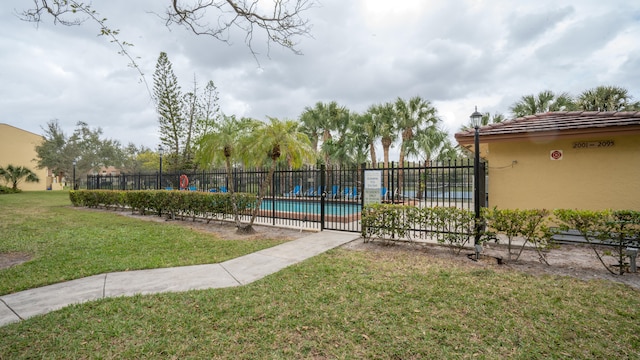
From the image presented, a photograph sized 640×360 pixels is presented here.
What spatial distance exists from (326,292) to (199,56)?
553 cm

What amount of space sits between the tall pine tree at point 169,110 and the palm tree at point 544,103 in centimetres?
2526

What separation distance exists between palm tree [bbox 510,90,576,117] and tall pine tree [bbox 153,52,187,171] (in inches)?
994

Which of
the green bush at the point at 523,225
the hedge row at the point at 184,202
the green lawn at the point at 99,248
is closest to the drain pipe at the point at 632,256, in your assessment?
the green bush at the point at 523,225

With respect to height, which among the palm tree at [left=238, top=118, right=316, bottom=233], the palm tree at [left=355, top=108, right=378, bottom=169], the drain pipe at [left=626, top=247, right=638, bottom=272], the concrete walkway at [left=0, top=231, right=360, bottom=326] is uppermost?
the palm tree at [left=355, top=108, right=378, bottom=169]

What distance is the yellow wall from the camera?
666cm

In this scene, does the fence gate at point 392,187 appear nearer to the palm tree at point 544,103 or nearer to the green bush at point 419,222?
the green bush at point 419,222

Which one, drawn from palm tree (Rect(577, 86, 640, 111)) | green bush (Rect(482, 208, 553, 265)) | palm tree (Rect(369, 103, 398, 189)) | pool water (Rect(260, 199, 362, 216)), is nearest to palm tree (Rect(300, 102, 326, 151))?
palm tree (Rect(369, 103, 398, 189))

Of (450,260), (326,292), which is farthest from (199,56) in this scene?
(450,260)

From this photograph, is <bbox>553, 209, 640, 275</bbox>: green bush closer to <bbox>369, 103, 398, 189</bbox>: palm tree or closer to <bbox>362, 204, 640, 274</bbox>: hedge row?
<bbox>362, 204, 640, 274</bbox>: hedge row

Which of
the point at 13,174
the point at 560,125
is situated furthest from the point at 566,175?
the point at 13,174

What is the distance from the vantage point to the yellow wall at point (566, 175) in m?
6.66

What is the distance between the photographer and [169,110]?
23469 mm

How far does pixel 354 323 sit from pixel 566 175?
7.48 meters

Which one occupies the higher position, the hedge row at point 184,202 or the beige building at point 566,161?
the beige building at point 566,161
